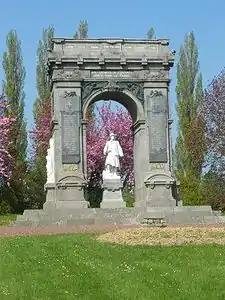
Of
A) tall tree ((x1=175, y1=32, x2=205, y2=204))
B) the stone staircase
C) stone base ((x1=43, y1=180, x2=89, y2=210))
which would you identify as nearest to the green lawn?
the stone staircase

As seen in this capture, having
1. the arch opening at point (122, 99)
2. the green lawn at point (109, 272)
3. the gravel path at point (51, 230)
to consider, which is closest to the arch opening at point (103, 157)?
the arch opening at point (122, 99)

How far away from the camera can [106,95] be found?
35594 millimetres

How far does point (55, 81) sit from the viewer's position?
112ft

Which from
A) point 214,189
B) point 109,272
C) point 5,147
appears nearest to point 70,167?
point 214,189

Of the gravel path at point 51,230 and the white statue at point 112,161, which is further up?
the white statue at point 112,161

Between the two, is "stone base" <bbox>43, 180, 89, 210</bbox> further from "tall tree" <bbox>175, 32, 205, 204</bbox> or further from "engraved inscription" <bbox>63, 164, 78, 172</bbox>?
"tall tree" <bbox>175, 32, 205, 204</bbox>

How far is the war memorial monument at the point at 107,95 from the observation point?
3372cm

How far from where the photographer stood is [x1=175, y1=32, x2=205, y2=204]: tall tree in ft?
164

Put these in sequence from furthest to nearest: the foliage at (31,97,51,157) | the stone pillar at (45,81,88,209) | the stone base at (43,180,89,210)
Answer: the foliage at (31,97,51,157), the stone pillar at (45,81,88,209), the stone base at (43,180,89,210)

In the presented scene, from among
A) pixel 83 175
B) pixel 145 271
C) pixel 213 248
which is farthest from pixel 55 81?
pixel 145 271

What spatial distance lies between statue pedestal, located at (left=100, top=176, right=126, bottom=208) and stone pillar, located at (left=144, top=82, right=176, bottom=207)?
4.70 ft

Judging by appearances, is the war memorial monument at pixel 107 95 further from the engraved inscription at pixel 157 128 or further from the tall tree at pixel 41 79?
the tall tree at pixel 41 79

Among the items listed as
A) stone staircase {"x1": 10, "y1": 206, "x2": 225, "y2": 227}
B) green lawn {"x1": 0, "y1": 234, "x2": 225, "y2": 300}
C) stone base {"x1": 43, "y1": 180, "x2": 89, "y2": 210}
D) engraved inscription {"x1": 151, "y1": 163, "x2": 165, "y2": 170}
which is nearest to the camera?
→ green lawn {"x1": 0, "y1": 234, "x2": 225, "y2": 300}

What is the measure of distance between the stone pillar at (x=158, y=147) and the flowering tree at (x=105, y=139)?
17.6m
